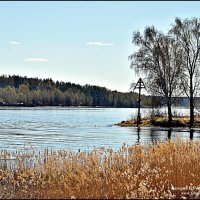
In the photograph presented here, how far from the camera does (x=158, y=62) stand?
57.5 m

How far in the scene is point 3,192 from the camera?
13.0m

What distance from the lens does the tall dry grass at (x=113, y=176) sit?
476 inches

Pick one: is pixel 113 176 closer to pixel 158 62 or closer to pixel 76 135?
pixel 76 135

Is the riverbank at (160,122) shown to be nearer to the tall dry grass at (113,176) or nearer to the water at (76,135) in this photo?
the water at (76,135)

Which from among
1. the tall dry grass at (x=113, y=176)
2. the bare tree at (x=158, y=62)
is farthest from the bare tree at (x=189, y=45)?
the tall dry grass at (x=113, y=176)

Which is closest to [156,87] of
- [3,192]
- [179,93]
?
[179,93]

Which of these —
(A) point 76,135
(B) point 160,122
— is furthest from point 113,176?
(B) point 160,122

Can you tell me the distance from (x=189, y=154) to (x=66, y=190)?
4.95 metres

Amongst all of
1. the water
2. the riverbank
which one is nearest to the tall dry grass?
the water

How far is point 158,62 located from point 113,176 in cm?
4595

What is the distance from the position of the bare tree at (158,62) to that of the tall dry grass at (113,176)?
135 ft

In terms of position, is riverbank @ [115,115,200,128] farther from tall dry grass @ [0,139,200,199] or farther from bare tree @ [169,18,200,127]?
tall dry grass @ [0,139,200,199]

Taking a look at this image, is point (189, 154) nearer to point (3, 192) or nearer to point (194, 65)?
point (3, 192)

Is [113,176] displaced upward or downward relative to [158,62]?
downward
